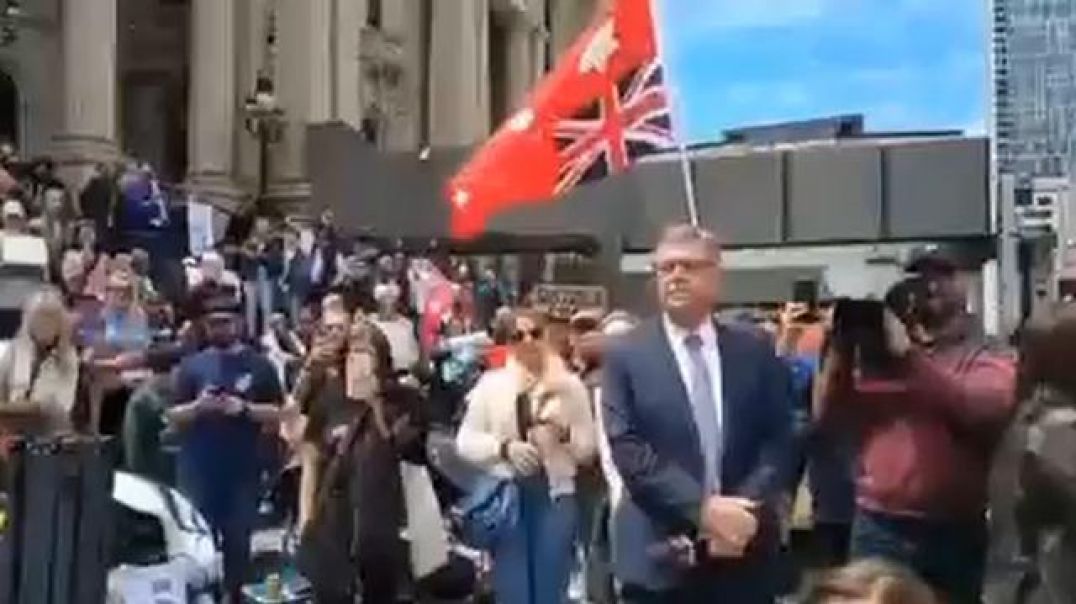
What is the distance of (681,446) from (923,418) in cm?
101

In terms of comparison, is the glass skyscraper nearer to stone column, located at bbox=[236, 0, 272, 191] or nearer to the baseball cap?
the baseball cap

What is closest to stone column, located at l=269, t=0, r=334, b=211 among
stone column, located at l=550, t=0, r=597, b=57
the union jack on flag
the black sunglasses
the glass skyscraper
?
the glass skyscraper

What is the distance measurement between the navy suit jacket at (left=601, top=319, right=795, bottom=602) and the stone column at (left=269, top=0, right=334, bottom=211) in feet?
111

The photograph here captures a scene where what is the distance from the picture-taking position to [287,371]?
18.7 metres

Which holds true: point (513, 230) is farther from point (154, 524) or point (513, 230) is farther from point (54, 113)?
point (154, 524)

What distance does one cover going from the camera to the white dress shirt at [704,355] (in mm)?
6797

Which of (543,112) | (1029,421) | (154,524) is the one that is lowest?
(154,524)

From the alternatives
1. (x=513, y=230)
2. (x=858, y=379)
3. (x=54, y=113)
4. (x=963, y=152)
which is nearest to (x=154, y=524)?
(x=858, y=379)

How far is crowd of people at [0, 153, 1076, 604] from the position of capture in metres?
6.64

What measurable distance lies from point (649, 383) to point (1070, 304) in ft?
4.11

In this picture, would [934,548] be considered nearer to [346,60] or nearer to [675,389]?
[675,389]

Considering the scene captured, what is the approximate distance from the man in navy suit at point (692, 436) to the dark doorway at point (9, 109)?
3327 cm

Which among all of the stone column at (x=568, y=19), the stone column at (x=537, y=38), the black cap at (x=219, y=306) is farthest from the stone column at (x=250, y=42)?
the stone column at (x=568, y=19)

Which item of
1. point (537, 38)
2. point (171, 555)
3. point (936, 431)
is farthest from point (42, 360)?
point (537, 38)
